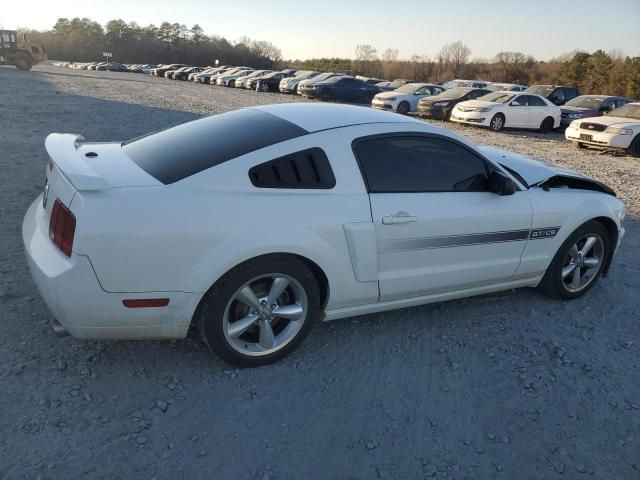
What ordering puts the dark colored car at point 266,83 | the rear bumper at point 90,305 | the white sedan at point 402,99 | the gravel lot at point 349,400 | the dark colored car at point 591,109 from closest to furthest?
the gravel lot at point 349,400, the rear bumper at point 90,305, the dark colored car at point 591,109, the white sedan at point 402,99, the dark colored car at point 266,83

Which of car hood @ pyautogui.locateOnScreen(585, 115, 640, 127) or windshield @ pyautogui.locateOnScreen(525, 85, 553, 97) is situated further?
windshield @ pyautogui.locateOnScreen(525, 85, 553, 97)

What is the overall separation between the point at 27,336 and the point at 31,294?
1.97ft

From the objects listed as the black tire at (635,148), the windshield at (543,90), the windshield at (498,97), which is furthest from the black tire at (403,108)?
the black tire at (635,148)

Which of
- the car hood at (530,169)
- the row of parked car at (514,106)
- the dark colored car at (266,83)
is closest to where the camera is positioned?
the car hood at (530,169)

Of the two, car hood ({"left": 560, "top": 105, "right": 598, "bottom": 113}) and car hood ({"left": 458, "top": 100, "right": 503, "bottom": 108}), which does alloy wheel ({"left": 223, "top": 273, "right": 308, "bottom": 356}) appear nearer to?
car hood ({"left": 458, "top": 100, "right": 503, "bottom": 108})

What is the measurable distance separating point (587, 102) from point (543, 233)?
17.5 meters

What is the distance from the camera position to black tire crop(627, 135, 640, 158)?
13.1 m

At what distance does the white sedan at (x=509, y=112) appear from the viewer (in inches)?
664

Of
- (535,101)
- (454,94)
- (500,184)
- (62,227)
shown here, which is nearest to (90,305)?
(62,227)

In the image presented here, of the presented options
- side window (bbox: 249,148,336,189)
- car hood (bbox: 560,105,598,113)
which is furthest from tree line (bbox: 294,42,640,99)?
side window (bbox: 249,148,336,189)

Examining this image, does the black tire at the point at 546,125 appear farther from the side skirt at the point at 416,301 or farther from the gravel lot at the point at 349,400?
the side skirt at the point at 416,301

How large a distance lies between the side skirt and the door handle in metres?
0.58

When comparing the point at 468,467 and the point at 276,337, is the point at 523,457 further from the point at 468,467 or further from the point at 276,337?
the point at 276,337

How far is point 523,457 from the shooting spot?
2.64 metres
